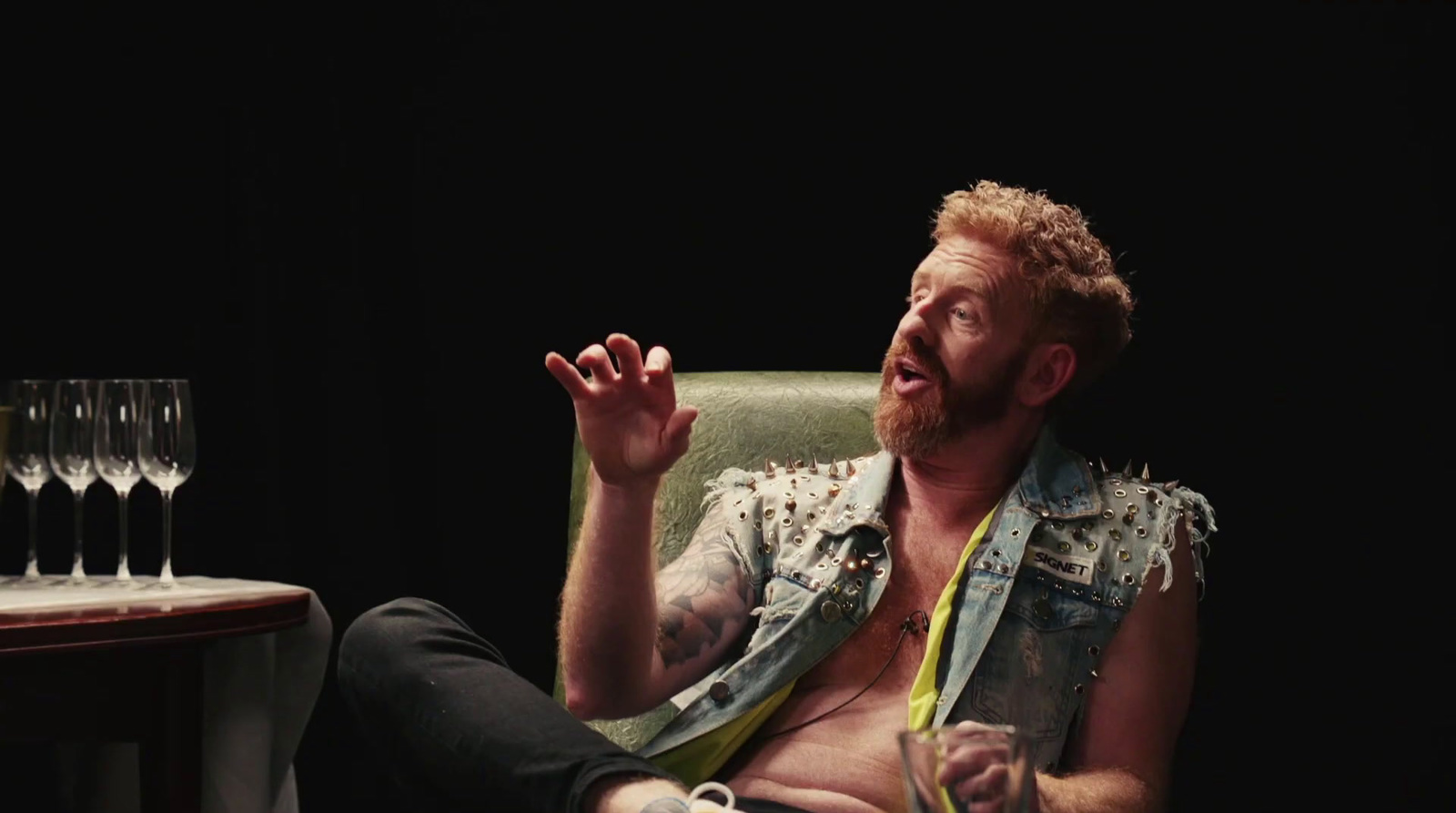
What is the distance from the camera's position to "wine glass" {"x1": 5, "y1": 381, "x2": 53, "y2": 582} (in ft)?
7.55

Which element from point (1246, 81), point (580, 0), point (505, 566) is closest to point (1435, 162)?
point (1246, 81)

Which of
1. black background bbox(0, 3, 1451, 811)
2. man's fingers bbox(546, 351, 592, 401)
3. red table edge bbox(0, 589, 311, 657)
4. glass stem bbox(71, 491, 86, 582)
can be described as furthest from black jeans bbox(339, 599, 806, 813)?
black background bbox(0, 3, 1451, 811)

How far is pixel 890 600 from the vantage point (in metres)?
2.24

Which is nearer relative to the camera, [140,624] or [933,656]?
[140,624]

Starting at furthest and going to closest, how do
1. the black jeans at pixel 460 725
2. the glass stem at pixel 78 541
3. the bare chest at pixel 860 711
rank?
the glass stem at pixel 78 541 < the bare chest at pixel 860 711 < the black jeans at pixel 460 725

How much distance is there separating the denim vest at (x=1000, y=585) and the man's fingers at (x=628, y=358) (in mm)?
464

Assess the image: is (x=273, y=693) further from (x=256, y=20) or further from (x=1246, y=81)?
(x=1246, y=81)

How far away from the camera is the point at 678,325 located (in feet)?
10.6

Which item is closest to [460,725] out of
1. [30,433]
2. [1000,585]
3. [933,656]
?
[933,656]

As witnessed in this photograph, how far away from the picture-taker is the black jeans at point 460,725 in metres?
1.87

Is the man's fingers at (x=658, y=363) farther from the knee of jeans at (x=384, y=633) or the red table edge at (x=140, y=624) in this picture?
the red table edge at (x=140, y=624)

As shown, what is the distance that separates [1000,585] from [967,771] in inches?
41.6

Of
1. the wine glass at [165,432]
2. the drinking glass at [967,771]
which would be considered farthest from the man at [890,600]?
the drinking glass at [967,771]

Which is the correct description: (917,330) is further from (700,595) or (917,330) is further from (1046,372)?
(700,595)
